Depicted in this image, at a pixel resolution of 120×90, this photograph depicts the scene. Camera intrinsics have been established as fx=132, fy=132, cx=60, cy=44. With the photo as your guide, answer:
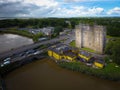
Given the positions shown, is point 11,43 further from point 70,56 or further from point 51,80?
point 51,80

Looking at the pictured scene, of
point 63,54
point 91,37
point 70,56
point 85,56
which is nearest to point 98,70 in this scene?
point 85,56

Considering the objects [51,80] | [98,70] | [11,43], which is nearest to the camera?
[51,80]

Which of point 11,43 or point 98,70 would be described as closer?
point 98,70

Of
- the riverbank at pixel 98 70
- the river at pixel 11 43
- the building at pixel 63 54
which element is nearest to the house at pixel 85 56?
the building at pixel 63 54

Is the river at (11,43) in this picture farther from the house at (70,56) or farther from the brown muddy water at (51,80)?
the house at (70,56)

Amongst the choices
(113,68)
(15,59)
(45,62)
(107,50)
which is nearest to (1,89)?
(15,59)

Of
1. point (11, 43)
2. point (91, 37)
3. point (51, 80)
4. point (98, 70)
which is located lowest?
point (51, 80)
